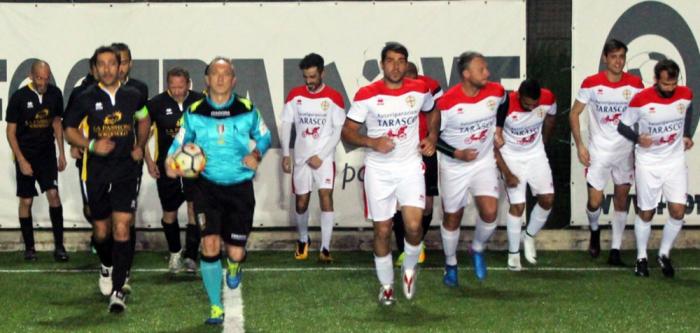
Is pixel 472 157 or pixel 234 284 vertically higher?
pixel 472 157

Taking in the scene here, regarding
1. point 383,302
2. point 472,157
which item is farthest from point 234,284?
point 472,157

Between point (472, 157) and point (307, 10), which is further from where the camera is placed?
point (307, 10)

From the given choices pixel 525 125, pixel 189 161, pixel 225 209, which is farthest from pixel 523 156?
pixel 189 161

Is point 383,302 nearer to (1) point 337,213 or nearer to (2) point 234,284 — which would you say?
(2) point 234,284

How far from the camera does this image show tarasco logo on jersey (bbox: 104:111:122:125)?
36.5ft

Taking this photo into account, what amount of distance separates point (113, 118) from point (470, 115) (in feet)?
10.2

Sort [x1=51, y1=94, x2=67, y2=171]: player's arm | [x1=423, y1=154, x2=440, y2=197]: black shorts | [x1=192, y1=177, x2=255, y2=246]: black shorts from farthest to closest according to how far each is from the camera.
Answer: [x1=51, y1=94, x2=67, y2=171]: player's arm < [x1=423, y1=154, x2=440, y2=197]: black shorts < [x1=192, y1=177, x2=255, y2=246]: black shorts

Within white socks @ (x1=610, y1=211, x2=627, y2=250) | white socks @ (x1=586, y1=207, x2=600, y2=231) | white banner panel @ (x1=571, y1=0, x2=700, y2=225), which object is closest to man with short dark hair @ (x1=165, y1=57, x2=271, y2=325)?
white socks @ (x1=610, y1=211, x2=627, y2=250)

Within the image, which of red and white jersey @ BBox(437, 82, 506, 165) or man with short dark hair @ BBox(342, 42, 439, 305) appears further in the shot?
red and white jersey @ BBox(437, 82, 506, 165)

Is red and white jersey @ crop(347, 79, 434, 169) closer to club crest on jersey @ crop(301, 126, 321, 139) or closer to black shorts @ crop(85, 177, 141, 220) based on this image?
black shorts @ crop(85, 177, 141, 220)

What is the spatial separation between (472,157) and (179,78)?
303 cm

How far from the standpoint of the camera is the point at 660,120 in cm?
1302

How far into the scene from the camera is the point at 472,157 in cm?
1206

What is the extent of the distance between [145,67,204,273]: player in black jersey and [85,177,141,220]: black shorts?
6.06 feet
